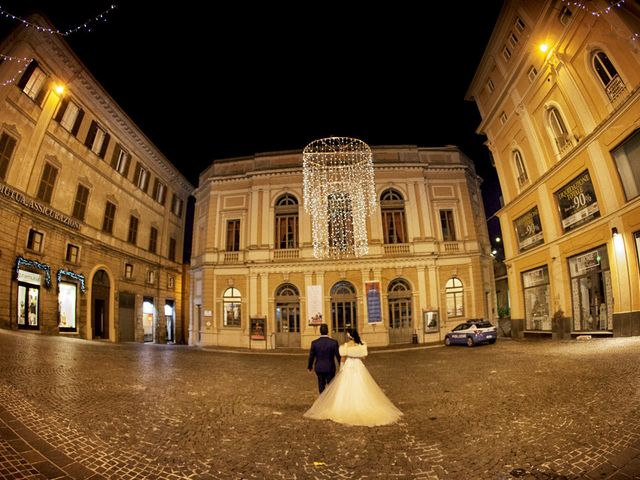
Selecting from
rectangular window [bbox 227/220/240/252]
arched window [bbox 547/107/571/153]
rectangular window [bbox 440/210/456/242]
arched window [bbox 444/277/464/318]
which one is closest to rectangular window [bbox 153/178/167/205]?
rectangular window [bbox 227/220/240/252]

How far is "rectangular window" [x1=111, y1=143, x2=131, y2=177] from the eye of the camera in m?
22.6

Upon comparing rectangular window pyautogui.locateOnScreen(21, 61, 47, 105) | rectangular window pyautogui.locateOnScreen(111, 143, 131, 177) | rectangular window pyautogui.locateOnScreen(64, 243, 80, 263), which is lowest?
rectangular window pyautogui.locateOnScreen(64, 243, 80, 263)

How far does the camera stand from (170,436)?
4.43 metres

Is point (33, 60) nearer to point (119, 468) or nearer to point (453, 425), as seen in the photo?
point (119, 468)

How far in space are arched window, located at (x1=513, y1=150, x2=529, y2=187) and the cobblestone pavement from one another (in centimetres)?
1148

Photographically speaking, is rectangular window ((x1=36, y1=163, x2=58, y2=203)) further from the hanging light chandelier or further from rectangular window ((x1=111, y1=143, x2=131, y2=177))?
the hanging light chandelier

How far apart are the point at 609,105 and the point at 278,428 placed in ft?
48.1

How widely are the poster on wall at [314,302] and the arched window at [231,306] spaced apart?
4810mm

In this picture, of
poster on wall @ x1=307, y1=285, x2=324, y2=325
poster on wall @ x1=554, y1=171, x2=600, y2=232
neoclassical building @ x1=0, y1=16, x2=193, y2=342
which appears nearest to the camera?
poster on wall @ x1=554, y1=171, x2=600, y2=232

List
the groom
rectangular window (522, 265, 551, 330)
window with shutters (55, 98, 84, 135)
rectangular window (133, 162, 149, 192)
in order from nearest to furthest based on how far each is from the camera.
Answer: the groom, rectangular window (522, 265, 551, 330), window with shutters (55, 98, 84, 135), rectangular window (133, 162, 149, 192)

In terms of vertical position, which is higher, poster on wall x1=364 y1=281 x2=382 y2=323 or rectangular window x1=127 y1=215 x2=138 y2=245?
rectangular window x1=127 y1=215 x2=138 y2=245

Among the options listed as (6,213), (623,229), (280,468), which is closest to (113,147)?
(6,213)

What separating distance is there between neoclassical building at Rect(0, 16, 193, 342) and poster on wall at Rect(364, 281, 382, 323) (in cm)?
1560

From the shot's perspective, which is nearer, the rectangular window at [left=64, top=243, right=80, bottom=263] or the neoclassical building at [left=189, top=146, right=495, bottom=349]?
the rectangular window at [left=64, top=243, right=80, bottom=263]
